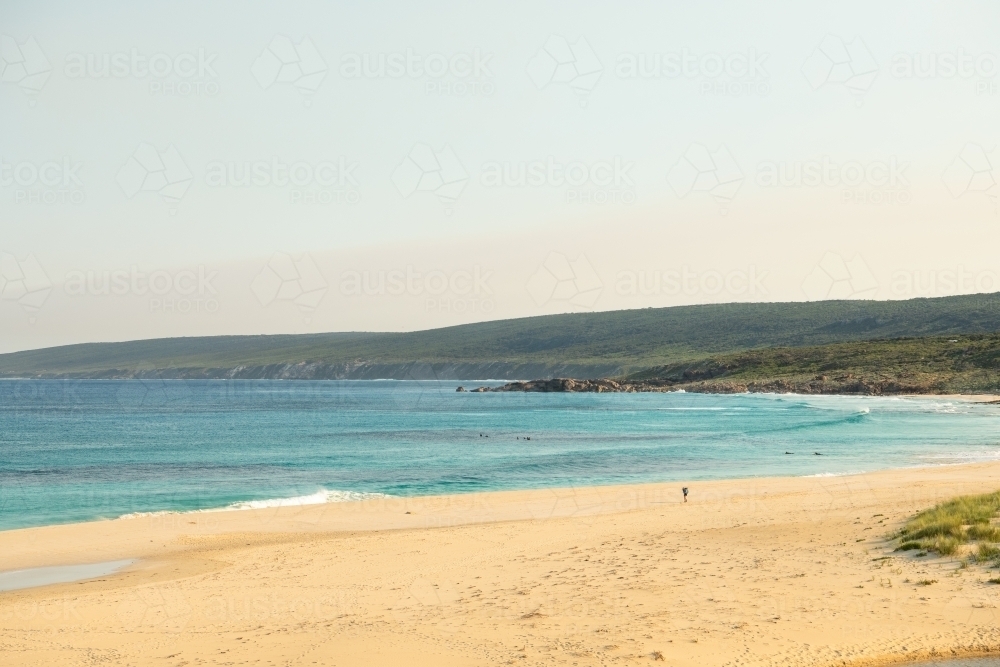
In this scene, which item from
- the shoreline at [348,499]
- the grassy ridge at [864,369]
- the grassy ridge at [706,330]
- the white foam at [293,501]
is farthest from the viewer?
the grassy ridge at [706,330]

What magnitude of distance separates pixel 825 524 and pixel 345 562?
334 inches

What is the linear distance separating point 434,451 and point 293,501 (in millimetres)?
15510

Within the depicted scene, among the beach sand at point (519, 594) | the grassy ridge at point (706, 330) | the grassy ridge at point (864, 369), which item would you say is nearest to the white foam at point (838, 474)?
the beach sand at point (519, 594)

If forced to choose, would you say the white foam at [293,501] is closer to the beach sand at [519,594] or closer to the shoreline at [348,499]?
the shoreline at [348,499]

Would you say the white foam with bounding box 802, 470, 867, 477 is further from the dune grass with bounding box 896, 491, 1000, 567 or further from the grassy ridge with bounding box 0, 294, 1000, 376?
the grassy ridge with bounding box 0, 294, 1000, 376

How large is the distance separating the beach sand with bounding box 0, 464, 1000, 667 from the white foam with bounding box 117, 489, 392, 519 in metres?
2.68

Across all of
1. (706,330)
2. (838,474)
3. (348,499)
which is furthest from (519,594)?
(706,330)

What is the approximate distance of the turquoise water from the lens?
27703 mm

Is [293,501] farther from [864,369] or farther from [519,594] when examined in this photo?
[864,369]

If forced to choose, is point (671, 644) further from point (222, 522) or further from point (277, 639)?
point (222, 522)

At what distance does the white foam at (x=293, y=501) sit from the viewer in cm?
2295

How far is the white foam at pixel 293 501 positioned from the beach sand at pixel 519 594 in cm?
268

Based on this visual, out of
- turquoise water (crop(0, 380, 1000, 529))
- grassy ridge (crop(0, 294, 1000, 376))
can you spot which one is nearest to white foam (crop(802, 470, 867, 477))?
turquoise water (crop(0, 380, 1000, 529))

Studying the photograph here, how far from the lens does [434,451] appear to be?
132ft
